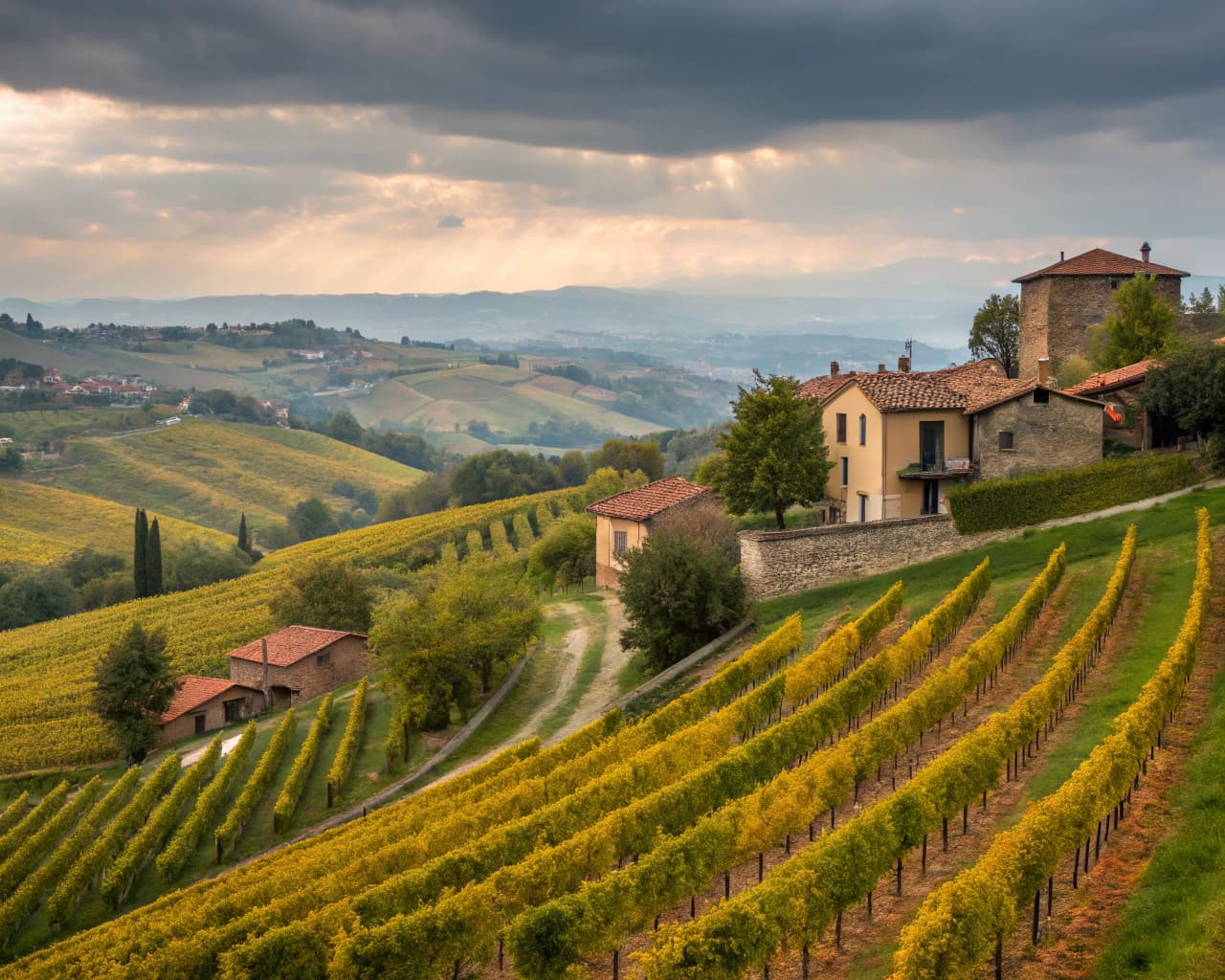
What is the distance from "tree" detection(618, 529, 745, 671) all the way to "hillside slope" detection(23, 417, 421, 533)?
4772 inches

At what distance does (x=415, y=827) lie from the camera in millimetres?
24938

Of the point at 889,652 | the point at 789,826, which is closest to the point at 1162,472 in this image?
the point at 889,652

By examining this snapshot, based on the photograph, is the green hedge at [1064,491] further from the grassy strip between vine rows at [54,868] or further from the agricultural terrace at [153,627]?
the agricultural terrace at [153,627]

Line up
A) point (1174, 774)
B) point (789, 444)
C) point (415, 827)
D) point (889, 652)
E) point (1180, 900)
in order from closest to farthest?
point (1180, 900) < point (1174, 774) < point (415, 827) < point (889, 652) < point (789, 444)

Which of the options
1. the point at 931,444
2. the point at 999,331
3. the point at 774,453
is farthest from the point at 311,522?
the point at 931,444

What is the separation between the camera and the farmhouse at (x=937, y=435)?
137 feet

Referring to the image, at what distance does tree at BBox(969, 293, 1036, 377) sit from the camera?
2810 inches

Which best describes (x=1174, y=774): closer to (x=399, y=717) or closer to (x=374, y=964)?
(x=374, y=964)

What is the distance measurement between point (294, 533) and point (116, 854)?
112 metres

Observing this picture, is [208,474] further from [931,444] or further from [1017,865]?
[1017,865]

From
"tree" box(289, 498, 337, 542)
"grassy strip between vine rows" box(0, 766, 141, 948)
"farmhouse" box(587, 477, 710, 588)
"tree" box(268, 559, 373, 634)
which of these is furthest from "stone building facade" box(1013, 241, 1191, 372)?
"tree" box(289, 498, 337, 542)

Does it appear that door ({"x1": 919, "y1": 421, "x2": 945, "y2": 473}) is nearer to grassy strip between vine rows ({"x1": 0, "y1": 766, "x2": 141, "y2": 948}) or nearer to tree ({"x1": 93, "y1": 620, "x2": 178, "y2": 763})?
grassy strip between vine rows ({"x1": 0, "y1": 766, "x2": 141, "y2": 948})

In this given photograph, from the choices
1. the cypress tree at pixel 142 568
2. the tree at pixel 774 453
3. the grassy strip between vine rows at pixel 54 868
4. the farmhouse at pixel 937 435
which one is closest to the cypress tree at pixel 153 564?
the cypress tree at pixel 142 568

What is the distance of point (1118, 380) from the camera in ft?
146
